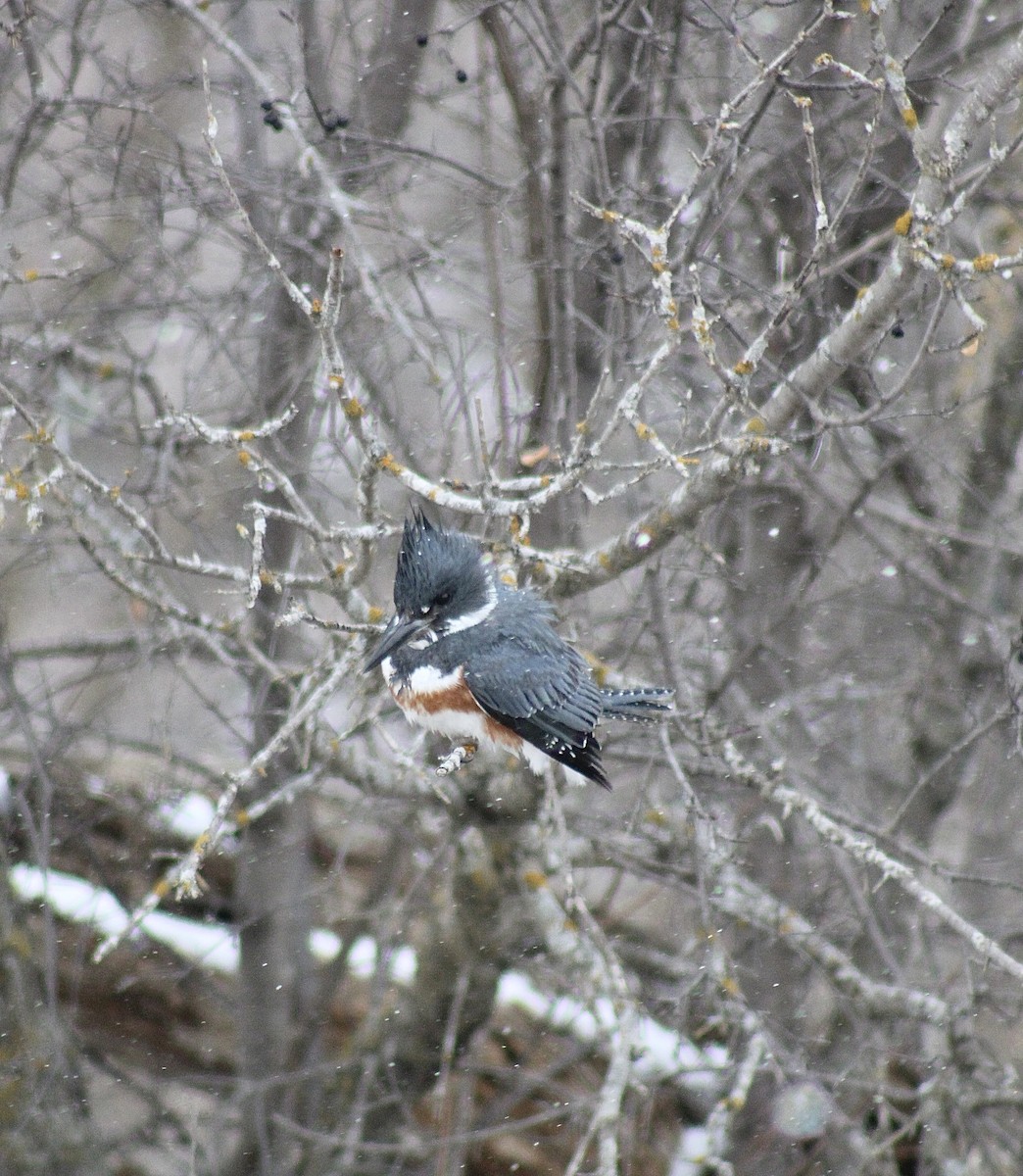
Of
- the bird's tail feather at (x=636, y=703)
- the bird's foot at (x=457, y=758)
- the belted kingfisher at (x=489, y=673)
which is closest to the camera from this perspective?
the bird's foot at (x=457, y=758)

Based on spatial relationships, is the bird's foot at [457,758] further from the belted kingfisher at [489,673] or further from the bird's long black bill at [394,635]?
the bird's long black bill at [394,635]

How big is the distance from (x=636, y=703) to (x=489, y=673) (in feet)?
1.42

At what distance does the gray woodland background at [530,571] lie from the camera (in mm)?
3266

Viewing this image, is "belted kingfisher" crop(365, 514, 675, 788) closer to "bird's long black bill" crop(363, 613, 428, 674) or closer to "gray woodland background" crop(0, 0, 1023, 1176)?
"bird's long black bill" crop(363, 613, 428, 674)

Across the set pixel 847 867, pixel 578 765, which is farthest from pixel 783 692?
pixel 578 765

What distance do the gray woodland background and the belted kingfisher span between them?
17cm

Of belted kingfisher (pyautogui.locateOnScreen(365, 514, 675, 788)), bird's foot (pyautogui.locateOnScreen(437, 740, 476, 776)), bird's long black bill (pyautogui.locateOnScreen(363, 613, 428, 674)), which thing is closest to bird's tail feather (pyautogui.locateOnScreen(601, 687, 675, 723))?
belted kingfisher (pyautogui.locateOnScreen(365, 514, 675, 788))

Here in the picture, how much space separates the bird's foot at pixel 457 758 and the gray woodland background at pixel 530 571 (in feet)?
0.80

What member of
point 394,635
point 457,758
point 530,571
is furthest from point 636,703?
point 394,635

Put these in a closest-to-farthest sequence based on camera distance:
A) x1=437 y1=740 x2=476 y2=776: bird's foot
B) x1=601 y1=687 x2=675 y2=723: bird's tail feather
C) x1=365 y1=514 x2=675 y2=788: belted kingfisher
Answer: x1=437 y1=740 x2=476 y2=776: bird's foot
x1=365 y1=514 x2=675 y2=788: belted kingfisher
x1=601 y1=687 x2=675 y2=723: bird's tail feather

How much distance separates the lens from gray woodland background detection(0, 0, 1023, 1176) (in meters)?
3.27

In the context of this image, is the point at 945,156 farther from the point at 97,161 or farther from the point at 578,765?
the point at 97,161

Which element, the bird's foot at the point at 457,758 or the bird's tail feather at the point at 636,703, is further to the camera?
the bird's tail feather at the point at 636,703

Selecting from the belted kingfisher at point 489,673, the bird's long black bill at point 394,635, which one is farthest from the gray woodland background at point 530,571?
the belted kingfisher at point 489,673
